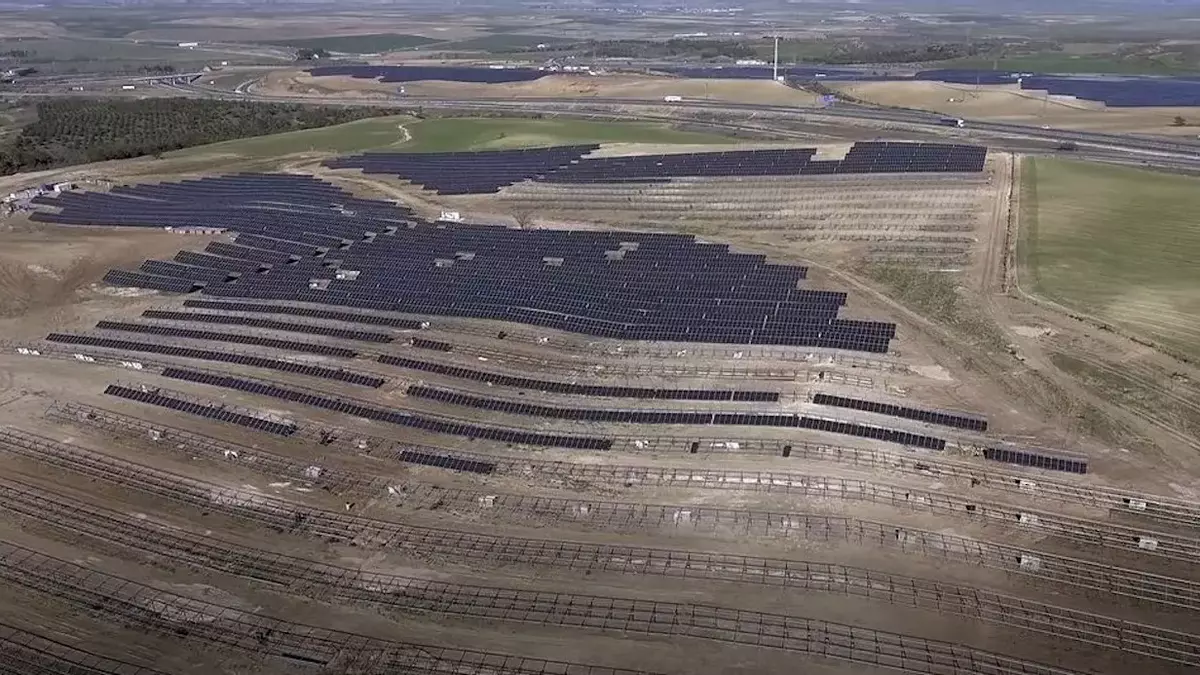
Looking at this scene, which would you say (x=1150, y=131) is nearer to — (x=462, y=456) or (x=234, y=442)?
Answer: (x=462, y=456)

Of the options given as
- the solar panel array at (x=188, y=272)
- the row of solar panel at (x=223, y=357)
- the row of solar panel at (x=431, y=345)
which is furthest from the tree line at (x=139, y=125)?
the row of solar panel at (x=431, y=345)

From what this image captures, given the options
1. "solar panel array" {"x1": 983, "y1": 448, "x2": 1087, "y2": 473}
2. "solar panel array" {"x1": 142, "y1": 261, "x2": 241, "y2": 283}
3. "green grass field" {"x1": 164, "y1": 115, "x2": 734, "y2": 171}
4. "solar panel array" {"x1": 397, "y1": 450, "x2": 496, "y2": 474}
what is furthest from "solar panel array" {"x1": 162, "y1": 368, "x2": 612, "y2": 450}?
"green grass field" {"x1": 164, "y1": 115, "x2": 734, "y2": 171}

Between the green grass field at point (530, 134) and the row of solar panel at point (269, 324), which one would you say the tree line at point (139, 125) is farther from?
the row of solar panel at point (269, 324)

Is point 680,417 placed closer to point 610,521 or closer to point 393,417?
point 610,521

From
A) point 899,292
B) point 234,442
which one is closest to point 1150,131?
point 899,292

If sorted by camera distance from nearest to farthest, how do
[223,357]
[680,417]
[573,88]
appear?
[680,417] < [223,357] < [573,88]

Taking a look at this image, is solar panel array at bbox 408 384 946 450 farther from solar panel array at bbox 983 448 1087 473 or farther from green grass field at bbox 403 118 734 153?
green grass field at bbox 403 118 734 153

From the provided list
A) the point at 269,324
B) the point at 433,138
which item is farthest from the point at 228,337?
the point at 433,138
